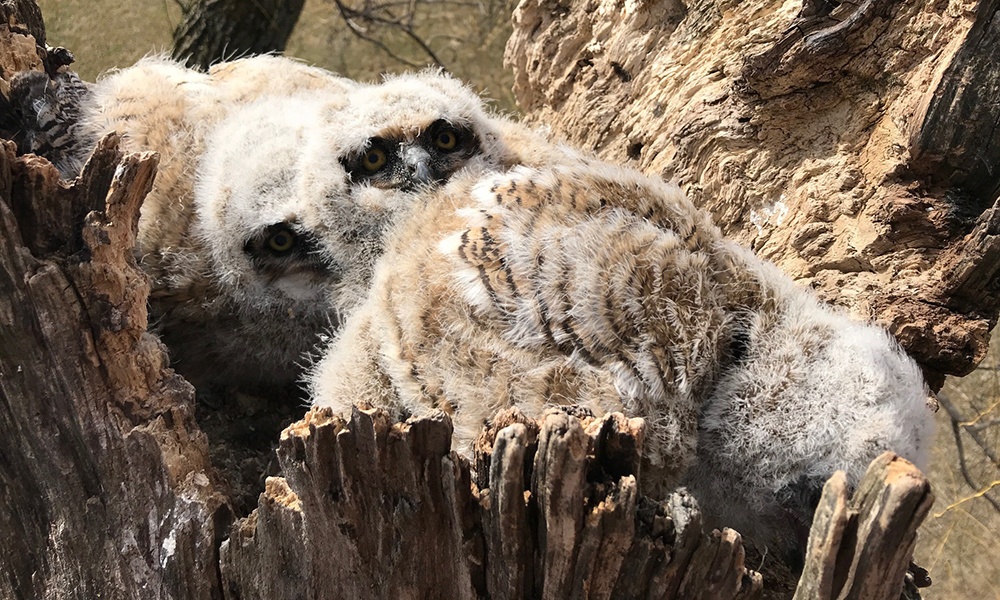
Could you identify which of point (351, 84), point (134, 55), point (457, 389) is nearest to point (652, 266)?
point (457, 389)

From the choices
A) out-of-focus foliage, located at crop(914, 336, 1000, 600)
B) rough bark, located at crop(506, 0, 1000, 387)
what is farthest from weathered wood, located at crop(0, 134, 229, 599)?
out-of-focus foliage, located at crop(914, 336, 1000, 600)

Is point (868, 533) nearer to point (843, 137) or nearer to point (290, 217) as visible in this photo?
point (843, 137)

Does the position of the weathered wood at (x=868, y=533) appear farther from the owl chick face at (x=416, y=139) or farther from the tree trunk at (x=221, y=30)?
the tree trunk at (x=221, y=30)

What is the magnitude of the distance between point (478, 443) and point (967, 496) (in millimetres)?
3887

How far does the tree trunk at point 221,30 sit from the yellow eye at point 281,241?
1.68 meters

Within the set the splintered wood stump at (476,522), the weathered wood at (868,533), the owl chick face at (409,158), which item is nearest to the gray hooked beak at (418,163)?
the owl chick face at (409,158)

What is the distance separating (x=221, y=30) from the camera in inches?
145

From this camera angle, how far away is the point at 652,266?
1.56 meters

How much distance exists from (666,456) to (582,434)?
36cm

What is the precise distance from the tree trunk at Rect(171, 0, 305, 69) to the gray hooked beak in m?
1.74

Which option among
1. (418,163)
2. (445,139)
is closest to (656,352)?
(418,163)

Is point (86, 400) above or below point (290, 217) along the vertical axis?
below

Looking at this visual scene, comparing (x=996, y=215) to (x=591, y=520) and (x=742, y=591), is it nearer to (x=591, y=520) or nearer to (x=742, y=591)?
(x=742, y=591)

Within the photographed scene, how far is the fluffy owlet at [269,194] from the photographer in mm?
2074
